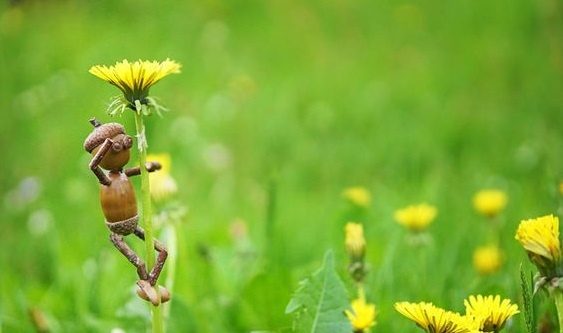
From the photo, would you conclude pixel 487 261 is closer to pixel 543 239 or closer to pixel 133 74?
pixel 543 239

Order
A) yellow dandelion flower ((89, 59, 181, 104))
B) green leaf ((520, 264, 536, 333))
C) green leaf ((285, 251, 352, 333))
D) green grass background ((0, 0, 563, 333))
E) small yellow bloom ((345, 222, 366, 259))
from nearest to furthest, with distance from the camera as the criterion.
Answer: yellow dandelion flower ((89, 59, 181, 104)) → green leaf ((520, 264, 536, 333)) → green leaf ((285, 251, 352, 333)) → small yellow bloom ((345, 222, 366, 259)) → green grass background ((0, 0, 563, 333))

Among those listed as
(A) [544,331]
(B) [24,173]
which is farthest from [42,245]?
(A) [544,331]

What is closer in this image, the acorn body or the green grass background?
the acorn body

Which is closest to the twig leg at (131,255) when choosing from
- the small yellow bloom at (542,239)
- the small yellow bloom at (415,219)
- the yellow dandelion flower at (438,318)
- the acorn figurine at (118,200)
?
the acorn figurine at (118,200)

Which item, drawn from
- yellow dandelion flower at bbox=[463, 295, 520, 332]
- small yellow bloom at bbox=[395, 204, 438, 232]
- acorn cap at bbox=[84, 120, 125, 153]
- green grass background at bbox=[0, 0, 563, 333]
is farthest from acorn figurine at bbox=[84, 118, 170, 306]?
small yellow bloom at bbox=[395, 204, 438, 232]

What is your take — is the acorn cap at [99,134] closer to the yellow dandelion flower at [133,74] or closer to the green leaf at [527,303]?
the yellow dandelion flower at [133,74]

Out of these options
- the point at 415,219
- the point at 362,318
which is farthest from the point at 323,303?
the point at 415,219

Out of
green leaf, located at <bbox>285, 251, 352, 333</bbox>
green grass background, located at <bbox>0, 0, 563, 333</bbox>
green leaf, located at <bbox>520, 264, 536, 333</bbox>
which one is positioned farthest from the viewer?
green grass background, located at <bbox>0, 0, 563, 333</bbox>

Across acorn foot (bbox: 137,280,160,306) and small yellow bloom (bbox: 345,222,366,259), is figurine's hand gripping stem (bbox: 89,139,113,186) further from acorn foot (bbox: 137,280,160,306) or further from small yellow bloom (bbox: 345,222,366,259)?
small yellow bloom (bbox: 345,222,366,259)
